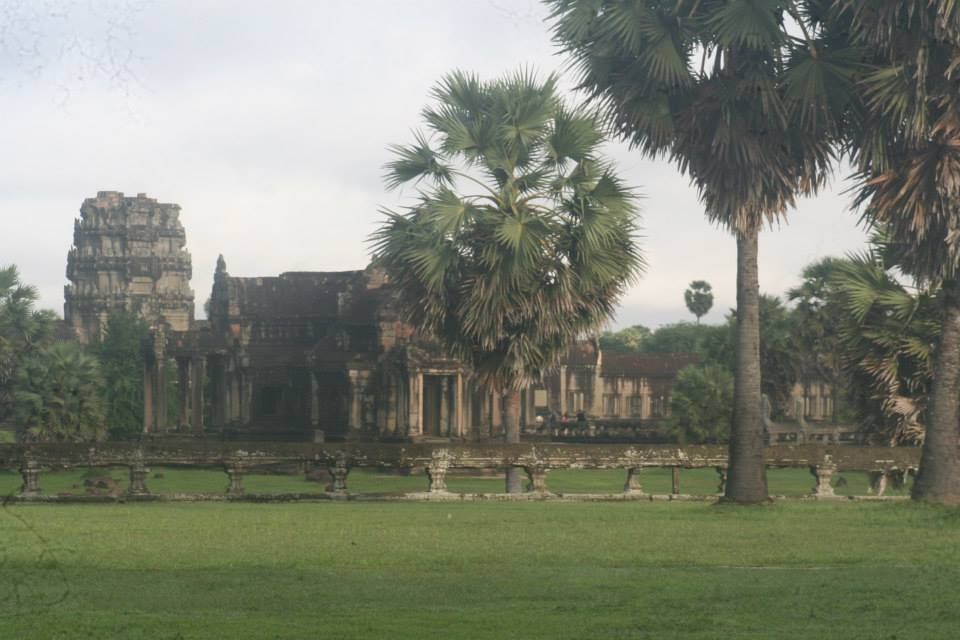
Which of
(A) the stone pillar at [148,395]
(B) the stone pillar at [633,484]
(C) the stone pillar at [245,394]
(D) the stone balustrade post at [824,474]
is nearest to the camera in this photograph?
(B) the stone pillar at [633,484]

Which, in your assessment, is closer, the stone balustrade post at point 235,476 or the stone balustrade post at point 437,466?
the stone balustrade post at point 235,476

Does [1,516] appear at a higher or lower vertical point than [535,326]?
lower

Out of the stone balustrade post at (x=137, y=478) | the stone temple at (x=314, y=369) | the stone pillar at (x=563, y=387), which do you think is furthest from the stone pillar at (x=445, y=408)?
the stone pillar at (x=563, y=387)

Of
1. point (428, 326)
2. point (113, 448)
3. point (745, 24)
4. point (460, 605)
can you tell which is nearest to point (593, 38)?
point (745, 24)

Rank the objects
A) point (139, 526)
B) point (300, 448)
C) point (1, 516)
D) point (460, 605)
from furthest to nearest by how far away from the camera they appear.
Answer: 1. point (300, 448)
2. point (1, 516)
3. point (139, 526)
4. point (460, 605)

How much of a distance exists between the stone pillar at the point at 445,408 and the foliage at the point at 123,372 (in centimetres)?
1710

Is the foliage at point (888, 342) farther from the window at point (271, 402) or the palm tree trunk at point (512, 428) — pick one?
the window at point (271, 402)

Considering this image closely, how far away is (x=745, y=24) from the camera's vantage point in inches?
915

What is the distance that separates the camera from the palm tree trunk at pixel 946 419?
2444 centimetres

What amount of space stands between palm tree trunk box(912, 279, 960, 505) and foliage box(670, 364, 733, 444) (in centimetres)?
3047

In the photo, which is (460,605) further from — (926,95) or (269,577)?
(926,95)

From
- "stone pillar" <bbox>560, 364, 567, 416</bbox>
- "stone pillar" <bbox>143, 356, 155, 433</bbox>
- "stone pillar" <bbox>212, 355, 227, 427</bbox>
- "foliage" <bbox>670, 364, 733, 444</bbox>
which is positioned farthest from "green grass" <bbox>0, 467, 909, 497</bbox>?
"stone pillar" <bbox>560, 364, 567, 416</bbox>

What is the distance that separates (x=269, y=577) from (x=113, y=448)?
41.1 ft

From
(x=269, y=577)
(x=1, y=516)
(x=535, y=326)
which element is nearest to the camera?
(x=269, y=577)
